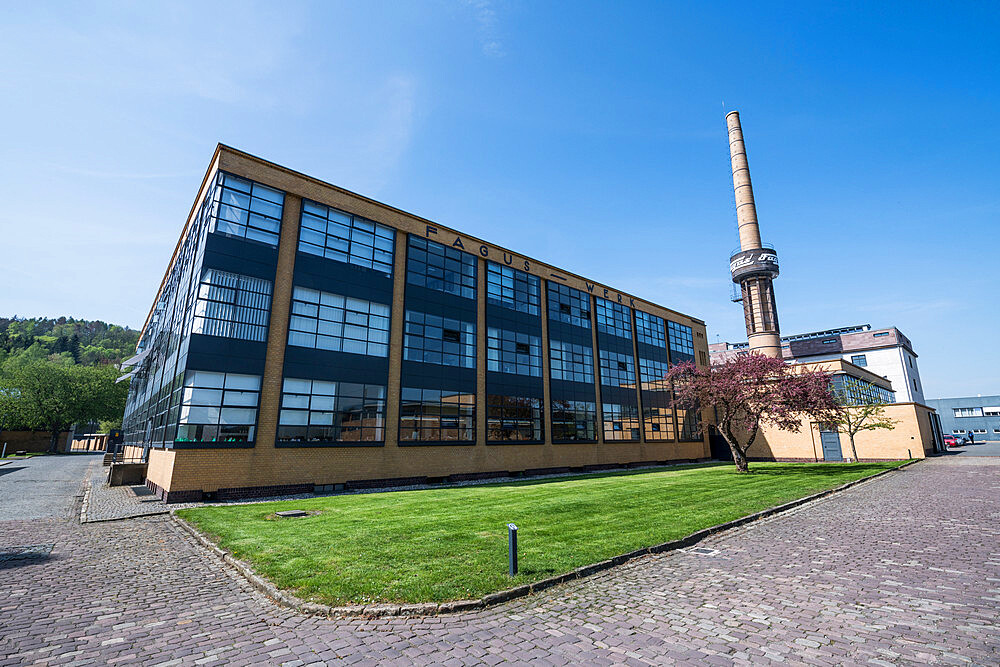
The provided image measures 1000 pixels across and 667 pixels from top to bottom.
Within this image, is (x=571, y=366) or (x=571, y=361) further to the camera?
(x=571, y=361)

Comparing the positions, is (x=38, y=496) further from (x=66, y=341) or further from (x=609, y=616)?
(x=66, y=341)

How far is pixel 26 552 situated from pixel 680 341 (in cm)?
4787

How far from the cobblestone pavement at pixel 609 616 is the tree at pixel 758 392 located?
19.9 metres

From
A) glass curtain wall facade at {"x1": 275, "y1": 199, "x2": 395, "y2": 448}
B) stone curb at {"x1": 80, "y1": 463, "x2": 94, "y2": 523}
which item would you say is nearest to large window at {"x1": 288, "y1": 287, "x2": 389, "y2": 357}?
glass curtain wall facade at {"x1": 275, "y1": 199, "x2": 395, "y2": 448}

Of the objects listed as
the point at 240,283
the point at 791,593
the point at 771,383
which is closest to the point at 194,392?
the point at 240,283

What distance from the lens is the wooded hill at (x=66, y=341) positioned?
107 metres

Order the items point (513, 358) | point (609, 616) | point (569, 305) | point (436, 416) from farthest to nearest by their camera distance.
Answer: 1. point (569, 305)
2. point (513, 358)
3. point (436, 416)
4. point (609, 616)

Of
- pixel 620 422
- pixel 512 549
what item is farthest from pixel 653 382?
pixel 512 549

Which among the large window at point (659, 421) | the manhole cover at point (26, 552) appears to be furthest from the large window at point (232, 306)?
the large window at point (659, 421)

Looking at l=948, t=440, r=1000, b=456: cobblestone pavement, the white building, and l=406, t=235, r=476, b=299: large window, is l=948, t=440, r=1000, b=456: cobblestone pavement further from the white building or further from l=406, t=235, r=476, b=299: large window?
l=406, t=235, r=476, b=299: large window

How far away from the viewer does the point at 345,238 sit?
79.3 feet

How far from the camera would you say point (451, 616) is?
5984 mm

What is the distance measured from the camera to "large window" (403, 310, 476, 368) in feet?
A: 84.2

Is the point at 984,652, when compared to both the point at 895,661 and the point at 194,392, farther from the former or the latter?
the point at 194,392
